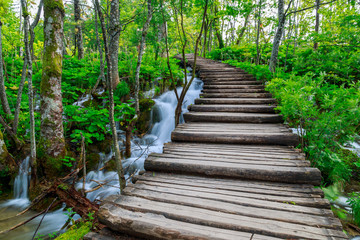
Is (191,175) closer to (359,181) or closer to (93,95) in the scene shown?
(359,181)

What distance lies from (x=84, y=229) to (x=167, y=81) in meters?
6.78

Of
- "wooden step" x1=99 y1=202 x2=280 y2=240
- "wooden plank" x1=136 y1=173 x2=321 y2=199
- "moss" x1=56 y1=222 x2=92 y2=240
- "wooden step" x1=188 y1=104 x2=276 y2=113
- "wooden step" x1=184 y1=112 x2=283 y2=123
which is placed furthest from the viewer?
"wooden step" x1=188 y1=104 x2=276 y2=113

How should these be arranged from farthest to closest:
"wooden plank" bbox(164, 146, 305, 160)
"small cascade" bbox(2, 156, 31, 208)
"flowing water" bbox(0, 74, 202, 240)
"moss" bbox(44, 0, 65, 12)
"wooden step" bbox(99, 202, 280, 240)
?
"small cascade" bbox(2, 156, 31, 208) < "moss" bbox(44, 0, 65, 12) < "flowing water" bbox(0, 74, 202, 240) < "wooden plank" bbox(164, 146, 305, 160) < "wooden step" bbox(99, 202, 280, 240)

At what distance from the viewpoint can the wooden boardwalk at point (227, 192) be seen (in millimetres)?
1713

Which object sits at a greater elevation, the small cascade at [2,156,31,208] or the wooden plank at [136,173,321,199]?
the wooden plank at [136,173,321,199]

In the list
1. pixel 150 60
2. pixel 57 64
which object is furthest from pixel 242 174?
pixel 150 60

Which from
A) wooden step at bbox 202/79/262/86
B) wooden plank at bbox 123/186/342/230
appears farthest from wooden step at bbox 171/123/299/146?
wooden step at bbox 202/79/262/86

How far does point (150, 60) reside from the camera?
359 inches

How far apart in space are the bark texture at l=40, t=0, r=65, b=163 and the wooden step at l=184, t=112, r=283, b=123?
3.15 m

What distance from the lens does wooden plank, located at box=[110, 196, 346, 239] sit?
64.7 inches

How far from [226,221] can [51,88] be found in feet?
13.9

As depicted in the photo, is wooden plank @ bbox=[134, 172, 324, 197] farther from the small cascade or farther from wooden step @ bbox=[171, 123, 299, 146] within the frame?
the small cascade

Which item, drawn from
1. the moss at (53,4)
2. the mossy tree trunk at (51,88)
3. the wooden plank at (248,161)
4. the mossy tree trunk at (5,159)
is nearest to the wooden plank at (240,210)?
the wooden plank at (248,161)

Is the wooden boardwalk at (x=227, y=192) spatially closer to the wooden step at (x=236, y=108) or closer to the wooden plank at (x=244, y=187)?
the wooden plank at (x=244, y=187)
